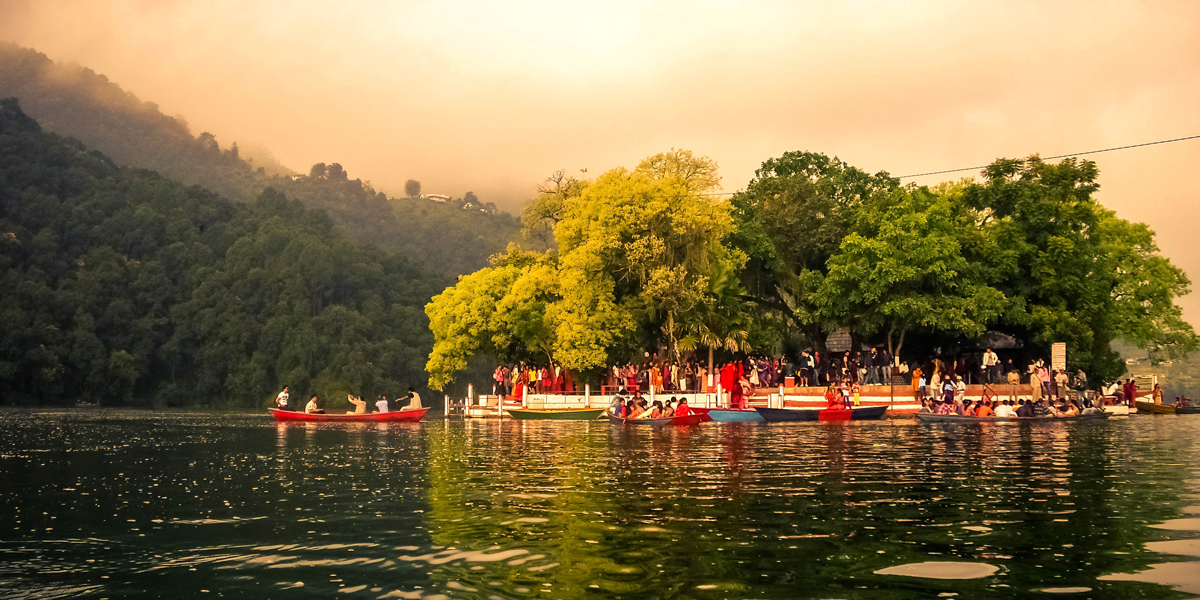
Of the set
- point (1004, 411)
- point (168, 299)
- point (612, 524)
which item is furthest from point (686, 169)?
point (168, 299)

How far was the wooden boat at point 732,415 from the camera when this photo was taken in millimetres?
44406

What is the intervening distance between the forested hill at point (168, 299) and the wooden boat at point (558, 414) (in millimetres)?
59143

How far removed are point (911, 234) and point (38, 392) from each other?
80.4 m

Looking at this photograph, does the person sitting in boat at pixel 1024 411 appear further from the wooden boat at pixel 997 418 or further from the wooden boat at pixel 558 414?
the wooden boat at pixel 558 414

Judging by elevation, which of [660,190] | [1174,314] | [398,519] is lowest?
[398,519]

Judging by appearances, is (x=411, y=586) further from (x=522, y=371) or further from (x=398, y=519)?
(x=522, y=371)

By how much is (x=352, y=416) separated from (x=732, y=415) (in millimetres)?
17515

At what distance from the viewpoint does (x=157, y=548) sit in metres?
12.1

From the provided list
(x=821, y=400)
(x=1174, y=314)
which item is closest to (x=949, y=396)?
(x=821, y=400)

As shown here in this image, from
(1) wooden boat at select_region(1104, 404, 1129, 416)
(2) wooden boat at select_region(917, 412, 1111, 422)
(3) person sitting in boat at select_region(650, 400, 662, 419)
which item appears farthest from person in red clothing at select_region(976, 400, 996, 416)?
(1) wooden boat at select_region(1104, 404, 1129, 416)

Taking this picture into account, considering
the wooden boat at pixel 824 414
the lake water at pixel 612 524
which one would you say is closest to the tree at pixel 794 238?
the wooden boat at pixel 824 414

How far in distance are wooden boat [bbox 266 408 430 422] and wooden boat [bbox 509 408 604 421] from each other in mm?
6344

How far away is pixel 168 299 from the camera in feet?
384

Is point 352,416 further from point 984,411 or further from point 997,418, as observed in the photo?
point 997,418
